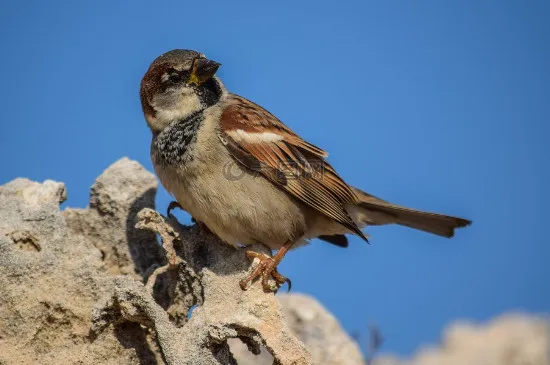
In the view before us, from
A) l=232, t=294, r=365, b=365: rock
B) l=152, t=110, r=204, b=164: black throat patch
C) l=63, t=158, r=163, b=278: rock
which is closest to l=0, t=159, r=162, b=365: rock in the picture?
l=63, t=158, r=163, b=278: rock

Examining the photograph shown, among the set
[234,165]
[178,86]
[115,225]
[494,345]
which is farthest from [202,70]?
[494,345]

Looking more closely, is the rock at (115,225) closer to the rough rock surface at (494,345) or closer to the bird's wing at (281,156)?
the bird's wing at (281,156)

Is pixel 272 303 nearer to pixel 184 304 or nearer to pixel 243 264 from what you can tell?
pixel 243 264

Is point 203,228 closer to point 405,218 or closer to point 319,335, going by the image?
point 319,335

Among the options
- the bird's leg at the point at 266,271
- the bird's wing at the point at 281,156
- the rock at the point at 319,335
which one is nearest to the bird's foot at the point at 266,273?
the bird's leg at the point at 266,271

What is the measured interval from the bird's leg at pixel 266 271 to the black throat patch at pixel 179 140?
590 millimetres

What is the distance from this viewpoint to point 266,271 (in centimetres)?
350

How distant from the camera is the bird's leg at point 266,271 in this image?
11.2 ft

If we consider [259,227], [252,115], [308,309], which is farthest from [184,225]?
[308,309]

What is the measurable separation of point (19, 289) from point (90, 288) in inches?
12.1

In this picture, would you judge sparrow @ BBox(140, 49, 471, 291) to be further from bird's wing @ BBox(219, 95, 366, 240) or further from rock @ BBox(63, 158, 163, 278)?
rock @ BBox(63, 158, 163, 278)

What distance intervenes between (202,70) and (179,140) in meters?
0.39

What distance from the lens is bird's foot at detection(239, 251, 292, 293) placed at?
3.42 meters

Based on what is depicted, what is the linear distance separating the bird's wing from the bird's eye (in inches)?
11.4
